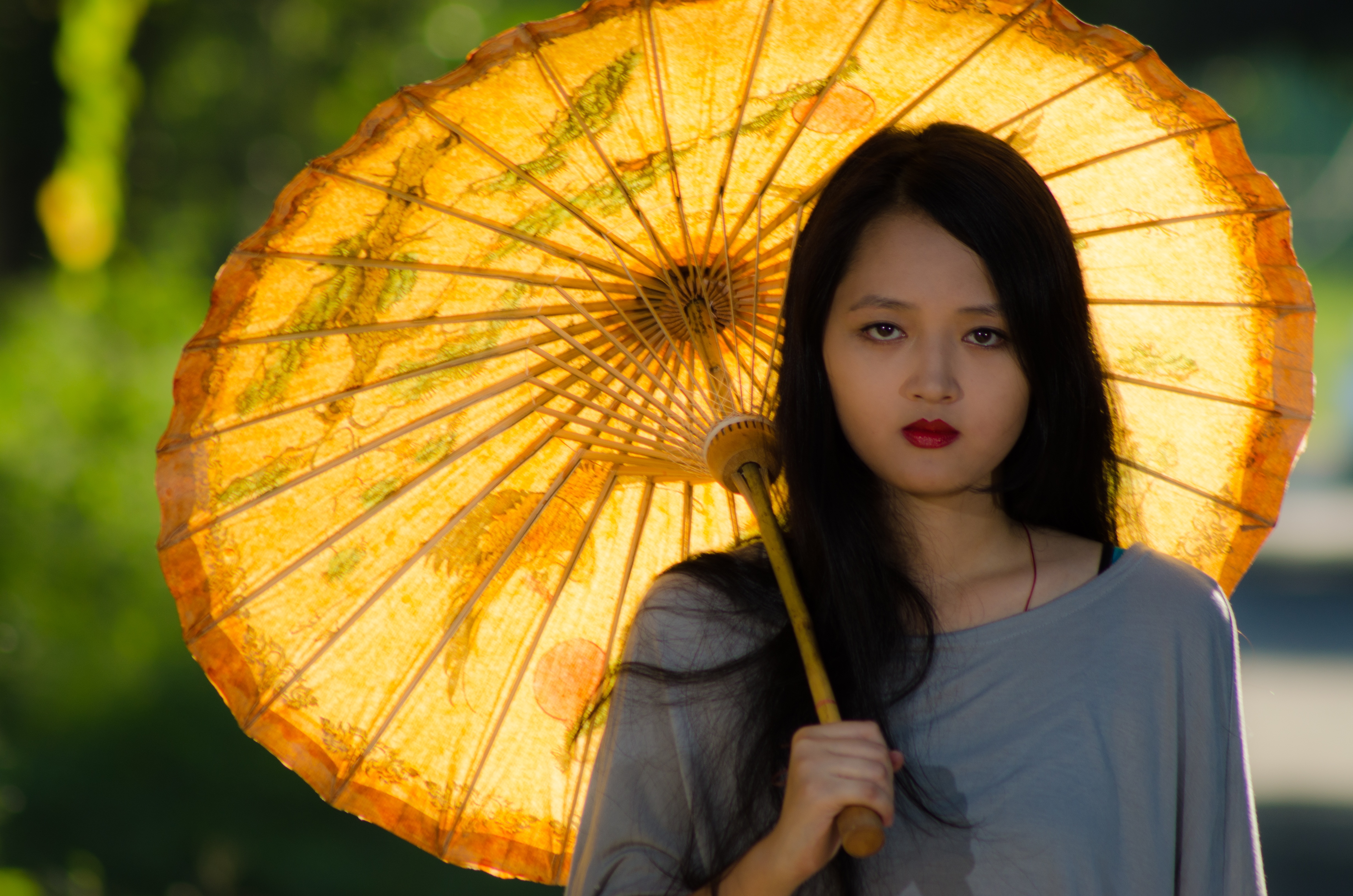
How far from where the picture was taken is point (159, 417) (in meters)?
4.98

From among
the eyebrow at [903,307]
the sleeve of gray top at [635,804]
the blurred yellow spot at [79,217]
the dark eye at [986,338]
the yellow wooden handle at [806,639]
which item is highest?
the blurred yellow spot at [79,217]

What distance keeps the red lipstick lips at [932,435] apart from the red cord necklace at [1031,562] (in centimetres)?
26

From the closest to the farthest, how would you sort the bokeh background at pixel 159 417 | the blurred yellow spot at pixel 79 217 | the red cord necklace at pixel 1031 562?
the red cord necklace at pixel 1031 562 < the bokeh background at pixel 159 417 < the blurred yellow spot at pixel 79 217

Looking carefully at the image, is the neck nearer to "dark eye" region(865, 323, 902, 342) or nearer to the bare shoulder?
the bare shoulder

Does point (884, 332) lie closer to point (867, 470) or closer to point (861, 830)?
point (867, 470)

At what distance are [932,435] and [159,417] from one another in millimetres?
4263

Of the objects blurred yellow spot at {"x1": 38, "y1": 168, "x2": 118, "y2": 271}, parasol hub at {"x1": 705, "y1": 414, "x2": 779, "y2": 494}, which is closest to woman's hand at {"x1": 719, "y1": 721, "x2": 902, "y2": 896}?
parasol hub at {"x1": 705, "y1": 414, "x2": 779, "y2": 494}

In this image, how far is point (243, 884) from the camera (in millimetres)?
4484

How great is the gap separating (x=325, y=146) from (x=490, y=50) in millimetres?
5942

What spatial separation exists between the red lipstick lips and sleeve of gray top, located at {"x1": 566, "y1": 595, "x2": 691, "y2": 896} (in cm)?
39

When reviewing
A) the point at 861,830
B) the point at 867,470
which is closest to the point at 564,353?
the point at 867,470

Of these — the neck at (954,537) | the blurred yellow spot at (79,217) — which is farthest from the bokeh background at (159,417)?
the neck at (954,537)

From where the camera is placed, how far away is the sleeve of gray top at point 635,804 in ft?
4.68

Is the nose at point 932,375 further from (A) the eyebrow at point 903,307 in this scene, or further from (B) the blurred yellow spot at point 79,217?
(B) the blurred yellow spot at point 79,217
